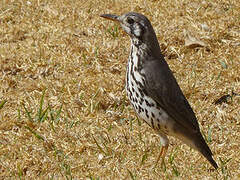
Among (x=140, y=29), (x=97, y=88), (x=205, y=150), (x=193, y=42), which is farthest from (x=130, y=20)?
(x=193, y=42)

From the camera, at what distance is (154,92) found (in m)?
5.07

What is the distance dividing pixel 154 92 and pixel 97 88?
1.62m

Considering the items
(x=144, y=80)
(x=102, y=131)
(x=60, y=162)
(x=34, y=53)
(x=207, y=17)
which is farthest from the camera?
(x=207, y=17)

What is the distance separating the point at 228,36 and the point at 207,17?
54 cm

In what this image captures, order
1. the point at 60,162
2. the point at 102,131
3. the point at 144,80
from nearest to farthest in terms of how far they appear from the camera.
A: the point at 144,80
the point at 60,162
the point at 102,131

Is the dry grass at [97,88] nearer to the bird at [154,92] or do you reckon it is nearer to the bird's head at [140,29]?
the bird at [154,92]

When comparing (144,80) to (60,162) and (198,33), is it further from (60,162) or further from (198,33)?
(198,33)

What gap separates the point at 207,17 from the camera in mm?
7969

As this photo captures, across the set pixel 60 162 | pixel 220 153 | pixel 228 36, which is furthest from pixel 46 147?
pixel 228 36

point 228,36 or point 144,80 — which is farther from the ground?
point 144,80

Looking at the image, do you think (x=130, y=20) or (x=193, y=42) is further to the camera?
(x=193, y=42)

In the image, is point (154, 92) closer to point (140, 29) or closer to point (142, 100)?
point (142, 100)

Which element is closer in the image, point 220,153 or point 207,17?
point 220,153

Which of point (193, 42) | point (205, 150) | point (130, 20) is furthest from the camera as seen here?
point (193, 42)
